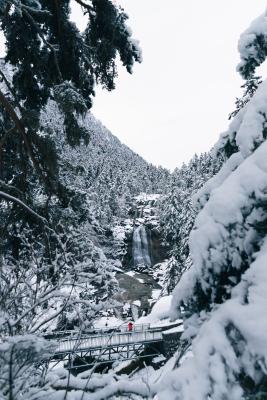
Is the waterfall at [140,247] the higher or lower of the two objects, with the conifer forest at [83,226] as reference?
higher

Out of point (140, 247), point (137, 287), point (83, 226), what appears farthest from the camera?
point (140, 247)

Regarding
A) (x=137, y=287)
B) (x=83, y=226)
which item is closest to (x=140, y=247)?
(x=137, y=287)

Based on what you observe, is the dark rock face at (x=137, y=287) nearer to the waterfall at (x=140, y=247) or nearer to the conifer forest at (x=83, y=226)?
the waterfall at (x=140, y=247)

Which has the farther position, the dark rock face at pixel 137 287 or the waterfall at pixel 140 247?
the waterfall at pixel 140 247

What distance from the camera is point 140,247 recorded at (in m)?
59.1

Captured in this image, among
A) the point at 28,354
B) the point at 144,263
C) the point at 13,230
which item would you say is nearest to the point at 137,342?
the point at 13,230

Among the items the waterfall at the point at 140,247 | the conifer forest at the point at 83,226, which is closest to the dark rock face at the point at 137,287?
the waterfall at the point at 140,247

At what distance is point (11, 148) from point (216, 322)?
566 centimetres

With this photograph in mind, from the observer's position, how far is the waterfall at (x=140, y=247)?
57.2 m

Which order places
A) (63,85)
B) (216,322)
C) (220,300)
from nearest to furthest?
(216,322) → (220,300) → (63,85)

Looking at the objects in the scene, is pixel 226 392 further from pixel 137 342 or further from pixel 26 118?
pixel 137 342

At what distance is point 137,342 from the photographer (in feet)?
76.6

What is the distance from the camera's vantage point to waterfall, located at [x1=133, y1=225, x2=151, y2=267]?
57.2m

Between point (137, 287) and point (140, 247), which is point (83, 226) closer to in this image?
point (137, 287)
